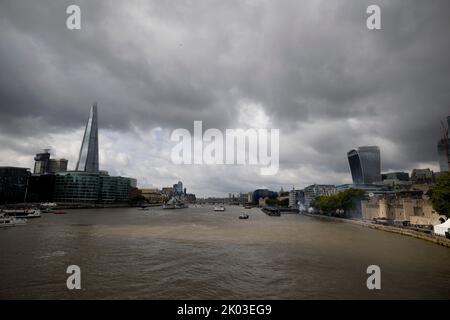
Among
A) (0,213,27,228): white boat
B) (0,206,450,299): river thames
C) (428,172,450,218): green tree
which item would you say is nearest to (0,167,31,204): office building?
(0,213,27,228): white boat

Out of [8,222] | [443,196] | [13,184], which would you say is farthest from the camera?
[13,184]

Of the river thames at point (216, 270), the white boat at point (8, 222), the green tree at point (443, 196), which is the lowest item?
the river thames at point (216, 270)

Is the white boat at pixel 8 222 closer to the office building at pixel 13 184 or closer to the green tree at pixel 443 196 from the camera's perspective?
the green tree at pixel 443 196

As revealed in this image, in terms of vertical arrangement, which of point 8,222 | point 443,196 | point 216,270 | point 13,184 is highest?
point 13,184

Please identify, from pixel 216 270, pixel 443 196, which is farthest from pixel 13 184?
pixel 443 196

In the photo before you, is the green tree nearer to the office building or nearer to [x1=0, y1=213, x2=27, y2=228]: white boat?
[x1=0, y1=213, x2=27, y2=228]: white boat

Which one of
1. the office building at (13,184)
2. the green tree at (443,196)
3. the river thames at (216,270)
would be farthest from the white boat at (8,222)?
the office building at (13,184)

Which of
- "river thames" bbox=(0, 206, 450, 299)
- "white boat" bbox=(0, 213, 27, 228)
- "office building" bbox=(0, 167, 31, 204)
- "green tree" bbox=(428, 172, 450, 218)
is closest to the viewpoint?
"river thames" bbox=(0, 206, 450, 299)

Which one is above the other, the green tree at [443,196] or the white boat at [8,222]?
the green tree at [443,196]

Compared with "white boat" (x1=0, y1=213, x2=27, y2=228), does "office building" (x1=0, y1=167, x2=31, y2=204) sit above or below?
above

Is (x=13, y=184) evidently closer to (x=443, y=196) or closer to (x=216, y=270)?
(x=216, y=270)
